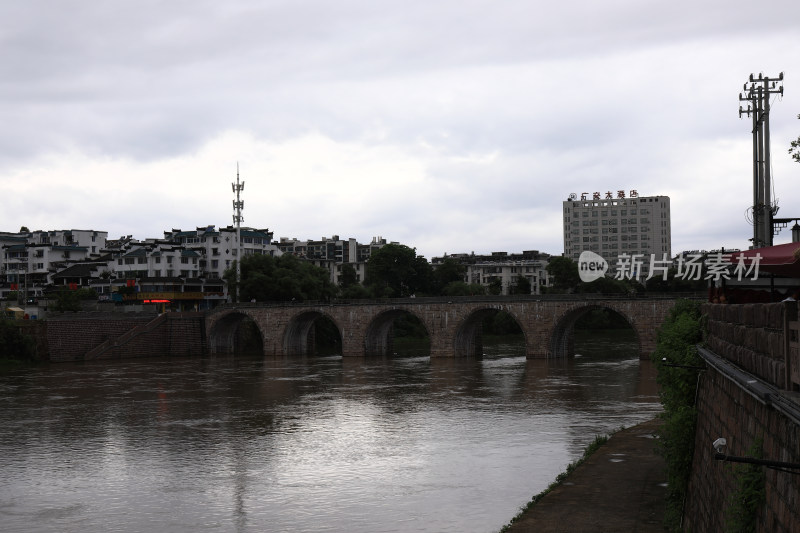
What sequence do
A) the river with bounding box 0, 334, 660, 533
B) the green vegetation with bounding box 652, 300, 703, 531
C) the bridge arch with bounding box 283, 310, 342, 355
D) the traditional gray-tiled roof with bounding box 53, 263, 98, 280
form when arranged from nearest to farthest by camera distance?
1. the green vegetation with bounding box 652, 300, 703, 531
2. the river with bounding box 0, 334, 660, 533
3. the bridge arch with bounding box 283, 310, 342, 355
4. the traditional gray-tiled roof with bounding box 53, 263, 98, 280

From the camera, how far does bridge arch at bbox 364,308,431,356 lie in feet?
241

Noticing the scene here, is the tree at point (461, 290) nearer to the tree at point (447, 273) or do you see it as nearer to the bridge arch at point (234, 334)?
the tree at point (447, 273)

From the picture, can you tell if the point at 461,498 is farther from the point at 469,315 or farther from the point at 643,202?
the point at 643,202

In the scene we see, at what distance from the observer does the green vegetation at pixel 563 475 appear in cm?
1852

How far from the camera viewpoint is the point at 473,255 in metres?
172

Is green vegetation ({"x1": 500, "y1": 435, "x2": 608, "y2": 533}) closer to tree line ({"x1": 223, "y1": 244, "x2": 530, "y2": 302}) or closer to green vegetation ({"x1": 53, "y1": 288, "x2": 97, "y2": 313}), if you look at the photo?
tree line ({"x1": 223, "y1": 244, "x2": 530, "y2": 302})

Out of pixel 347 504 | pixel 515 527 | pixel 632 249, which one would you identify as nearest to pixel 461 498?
pixel 347 504

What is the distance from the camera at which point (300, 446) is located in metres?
29.5

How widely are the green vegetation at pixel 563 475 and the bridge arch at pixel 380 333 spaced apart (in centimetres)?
4576

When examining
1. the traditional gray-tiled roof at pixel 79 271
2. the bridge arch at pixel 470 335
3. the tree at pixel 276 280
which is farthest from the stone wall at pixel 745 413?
the traditional gray-tiled roof at pixel 79 271

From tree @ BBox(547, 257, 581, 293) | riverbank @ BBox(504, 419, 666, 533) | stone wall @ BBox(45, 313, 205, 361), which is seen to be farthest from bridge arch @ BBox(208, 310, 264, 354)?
riverbank @ BBox(504, 419, 666, 533)

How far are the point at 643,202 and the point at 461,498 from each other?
459ft

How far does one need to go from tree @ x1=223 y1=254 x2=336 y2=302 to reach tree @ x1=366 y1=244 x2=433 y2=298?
95.3 ft

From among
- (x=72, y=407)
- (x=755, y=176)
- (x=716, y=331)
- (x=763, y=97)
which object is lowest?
(x=72, y=407)
